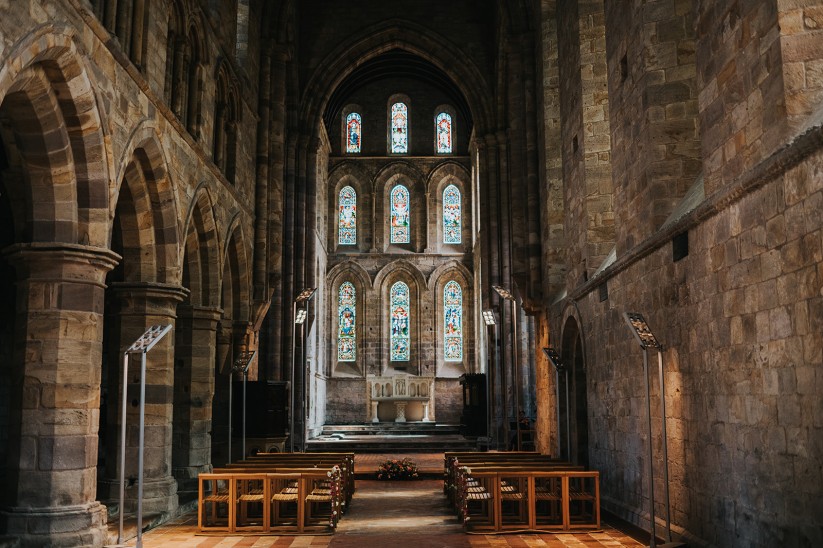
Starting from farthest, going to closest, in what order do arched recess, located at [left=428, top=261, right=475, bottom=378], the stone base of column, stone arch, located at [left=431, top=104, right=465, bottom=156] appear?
stone arch, located at [left=431, top=104, right=465, bottom=156]
arched recess, located at [left=428, top=261, right=475, bottom=378]
the stone base of column

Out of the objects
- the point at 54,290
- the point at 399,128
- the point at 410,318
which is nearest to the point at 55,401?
the point at 54,290

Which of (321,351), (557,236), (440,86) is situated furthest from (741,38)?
(321,351)

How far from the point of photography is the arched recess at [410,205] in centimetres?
3400

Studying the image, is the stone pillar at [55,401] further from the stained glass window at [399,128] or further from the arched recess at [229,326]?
the stained glass window at [399,128]

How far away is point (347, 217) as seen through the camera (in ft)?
113

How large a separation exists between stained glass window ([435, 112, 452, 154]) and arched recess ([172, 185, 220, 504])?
20.4 m

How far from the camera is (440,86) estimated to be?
1187 inches

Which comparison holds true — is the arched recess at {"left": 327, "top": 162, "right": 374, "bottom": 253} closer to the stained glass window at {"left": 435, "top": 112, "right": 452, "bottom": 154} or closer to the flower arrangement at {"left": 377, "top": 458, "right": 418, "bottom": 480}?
the stained glass window at {"left": 435, "top": 112, "right": 452, "bottom": 154}

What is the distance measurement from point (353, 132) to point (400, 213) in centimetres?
388

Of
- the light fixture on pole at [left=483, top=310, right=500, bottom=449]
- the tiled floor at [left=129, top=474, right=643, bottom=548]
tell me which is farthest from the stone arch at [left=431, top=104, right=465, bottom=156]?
the tiled floor at [left=129, top=474, right=643, bottom=548]

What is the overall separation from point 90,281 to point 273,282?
10293mm

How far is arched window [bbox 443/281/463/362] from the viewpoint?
109 feet

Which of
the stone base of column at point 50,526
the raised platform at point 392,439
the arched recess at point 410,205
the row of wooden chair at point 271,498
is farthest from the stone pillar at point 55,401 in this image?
the arched recess at point 410,205

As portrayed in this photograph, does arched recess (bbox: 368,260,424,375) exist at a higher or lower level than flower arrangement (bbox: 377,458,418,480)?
higher
